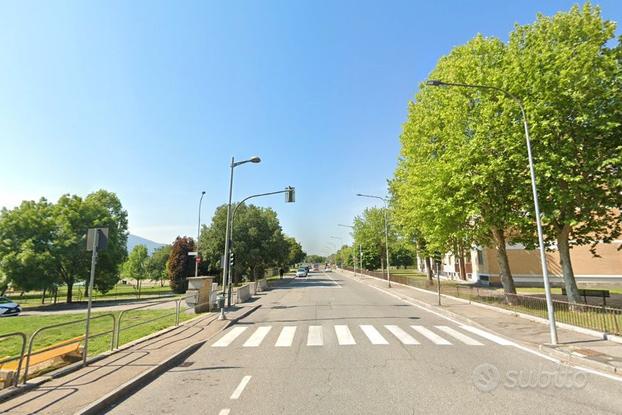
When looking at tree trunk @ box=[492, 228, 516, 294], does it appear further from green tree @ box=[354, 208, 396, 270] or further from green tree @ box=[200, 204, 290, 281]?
green tree @ box=[354, 208, 396, 270]

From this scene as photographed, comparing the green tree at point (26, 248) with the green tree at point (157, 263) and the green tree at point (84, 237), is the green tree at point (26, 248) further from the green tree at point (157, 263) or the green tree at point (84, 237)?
the green tree at point (157, 263)

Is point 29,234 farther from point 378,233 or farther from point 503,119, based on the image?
point 378,233

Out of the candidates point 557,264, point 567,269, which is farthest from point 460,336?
point 557,264

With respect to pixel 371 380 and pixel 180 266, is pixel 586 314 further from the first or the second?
pixel 180 266

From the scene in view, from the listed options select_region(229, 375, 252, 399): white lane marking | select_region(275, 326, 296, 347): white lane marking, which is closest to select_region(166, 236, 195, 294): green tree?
select_region(275, 326, 296, 347): white lane marking

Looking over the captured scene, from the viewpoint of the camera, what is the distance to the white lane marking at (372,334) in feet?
34.4

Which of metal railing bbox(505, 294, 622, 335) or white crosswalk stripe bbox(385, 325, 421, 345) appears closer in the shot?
white crosswalk stripe bbox(385, 325, 421, 345)

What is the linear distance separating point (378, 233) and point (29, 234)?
170 feet

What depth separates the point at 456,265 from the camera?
52.8 m

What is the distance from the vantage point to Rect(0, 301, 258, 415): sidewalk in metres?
5.48

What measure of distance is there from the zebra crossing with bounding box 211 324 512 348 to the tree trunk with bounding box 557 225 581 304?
6.19 meters

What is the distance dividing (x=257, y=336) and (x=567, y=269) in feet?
47.0

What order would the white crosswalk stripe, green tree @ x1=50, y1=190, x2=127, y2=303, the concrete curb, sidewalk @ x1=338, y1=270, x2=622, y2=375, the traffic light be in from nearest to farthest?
the concrete curb → sidewalk @ x1=338, y1=270, x2=622, y2=375 → the white crosswalk stripe → the traffic light → green tree @ x1=50, y1=190, x2=127, y2=303

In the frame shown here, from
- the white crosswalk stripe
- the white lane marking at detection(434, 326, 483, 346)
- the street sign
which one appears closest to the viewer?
the street sign
